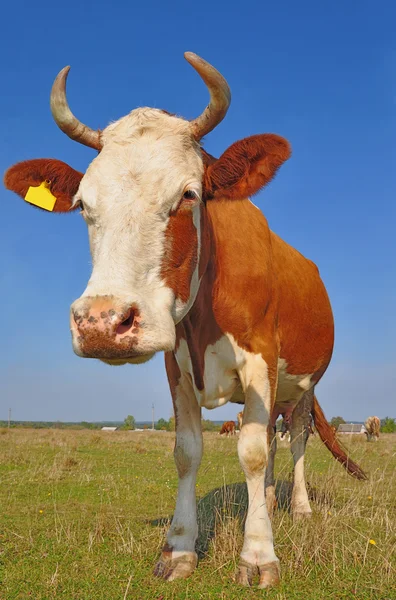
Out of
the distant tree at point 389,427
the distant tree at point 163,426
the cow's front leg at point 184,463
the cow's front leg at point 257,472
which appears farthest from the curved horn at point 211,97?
the distant tree at point 163,426

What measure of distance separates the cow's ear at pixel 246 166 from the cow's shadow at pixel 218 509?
287 cm

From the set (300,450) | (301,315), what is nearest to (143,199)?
(301,315)

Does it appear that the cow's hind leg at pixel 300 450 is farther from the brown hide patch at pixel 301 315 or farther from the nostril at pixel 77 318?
the nostril at pixel 77 318

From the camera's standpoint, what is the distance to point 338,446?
8078 mm

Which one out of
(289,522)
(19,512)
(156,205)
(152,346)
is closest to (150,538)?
(289,522)

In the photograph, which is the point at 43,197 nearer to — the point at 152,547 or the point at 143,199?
the point at 143,199

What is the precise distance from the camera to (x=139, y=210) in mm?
3447

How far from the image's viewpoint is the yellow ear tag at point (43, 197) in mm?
4496

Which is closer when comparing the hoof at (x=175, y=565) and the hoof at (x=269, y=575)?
the hoof at (x=269, y=575)

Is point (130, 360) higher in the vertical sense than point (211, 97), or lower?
lower

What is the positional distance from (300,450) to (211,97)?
4.92m

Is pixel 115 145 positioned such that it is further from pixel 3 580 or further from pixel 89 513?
pixel 89 513

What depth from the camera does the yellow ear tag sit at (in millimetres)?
4496

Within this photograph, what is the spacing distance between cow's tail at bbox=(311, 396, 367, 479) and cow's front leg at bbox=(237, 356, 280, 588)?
3.66 meters
